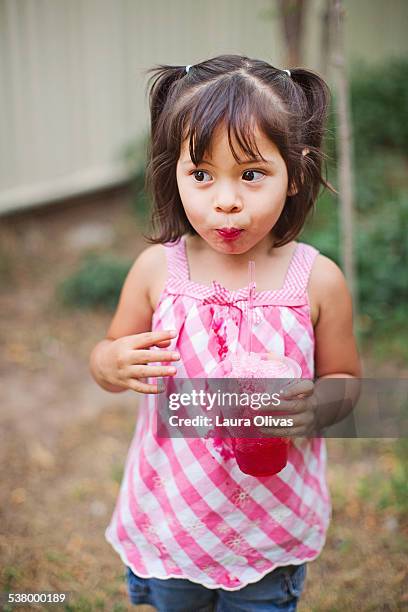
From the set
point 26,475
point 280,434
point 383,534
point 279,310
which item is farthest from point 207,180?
point 26,475

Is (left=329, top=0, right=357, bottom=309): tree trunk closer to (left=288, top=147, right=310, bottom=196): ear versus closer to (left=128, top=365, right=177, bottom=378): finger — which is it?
(left=288, top=147, right=310, bottom=196): ear

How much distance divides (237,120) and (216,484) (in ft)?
2.55

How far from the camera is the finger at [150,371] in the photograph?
1.38 m

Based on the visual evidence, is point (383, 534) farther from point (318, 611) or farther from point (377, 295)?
point (377, 295)

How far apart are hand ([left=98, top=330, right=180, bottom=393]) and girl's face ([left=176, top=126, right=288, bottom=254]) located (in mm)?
233

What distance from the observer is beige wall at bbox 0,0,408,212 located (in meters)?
5.38

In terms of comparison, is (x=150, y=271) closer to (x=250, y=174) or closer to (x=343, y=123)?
(x=250, y=174)

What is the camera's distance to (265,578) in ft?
5.56

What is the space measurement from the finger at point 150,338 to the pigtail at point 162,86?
47 cm

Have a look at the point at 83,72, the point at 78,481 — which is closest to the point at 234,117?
the point at 78,481

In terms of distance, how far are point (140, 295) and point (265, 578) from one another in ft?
2.39

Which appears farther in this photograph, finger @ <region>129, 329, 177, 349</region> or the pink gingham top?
the pink gingham top

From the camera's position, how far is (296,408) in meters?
1.37

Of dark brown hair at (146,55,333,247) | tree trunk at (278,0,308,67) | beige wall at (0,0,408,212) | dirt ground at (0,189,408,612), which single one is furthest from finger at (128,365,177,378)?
beige wall at (0,0,408,212)
